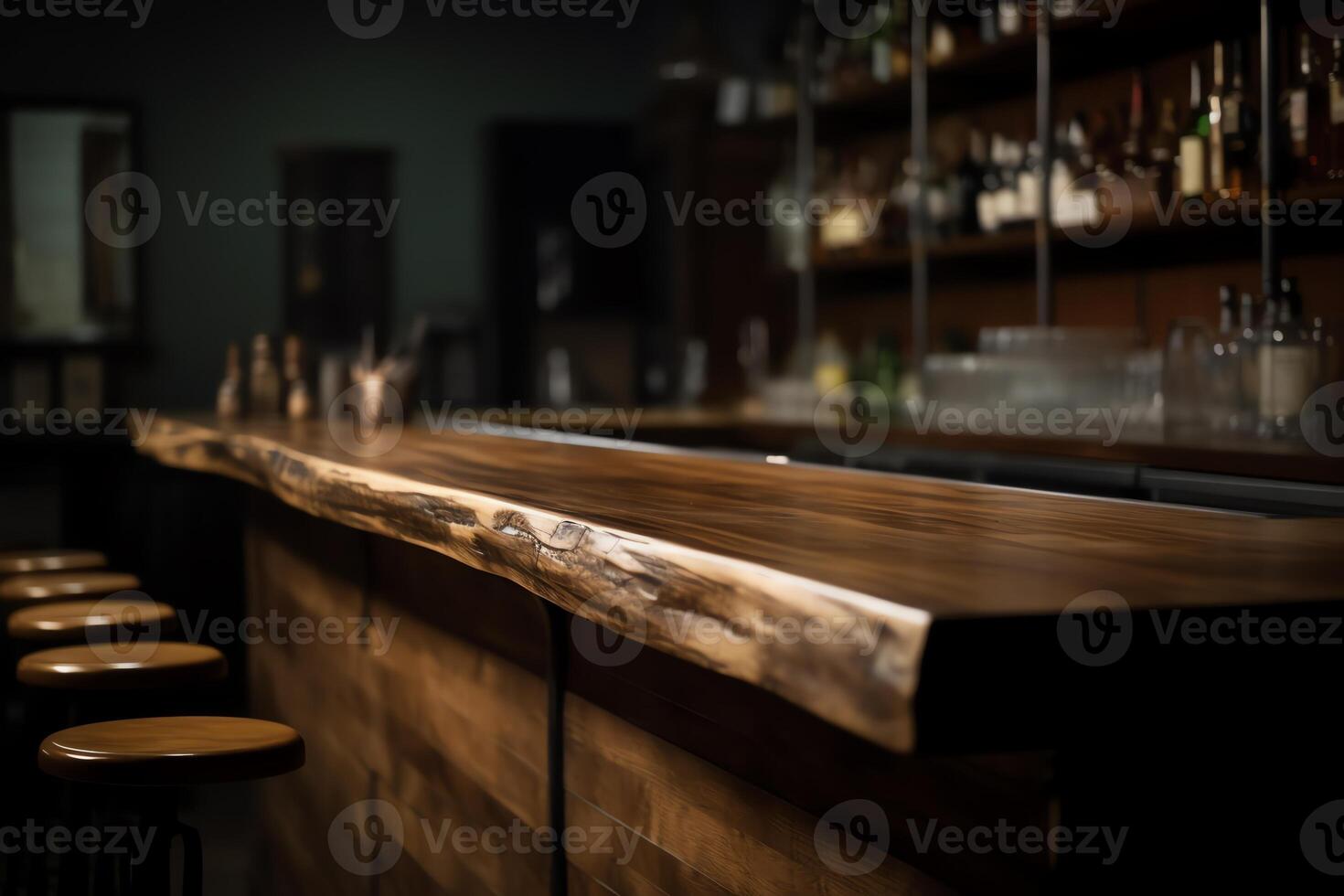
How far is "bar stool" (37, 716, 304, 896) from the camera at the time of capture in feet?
4.85

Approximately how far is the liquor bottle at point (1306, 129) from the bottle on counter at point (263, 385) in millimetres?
2585

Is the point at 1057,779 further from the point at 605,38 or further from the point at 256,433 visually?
the point at 605,38

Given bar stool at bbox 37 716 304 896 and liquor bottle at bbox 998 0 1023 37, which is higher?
liquor bottle at bbox 998 0 1023 37

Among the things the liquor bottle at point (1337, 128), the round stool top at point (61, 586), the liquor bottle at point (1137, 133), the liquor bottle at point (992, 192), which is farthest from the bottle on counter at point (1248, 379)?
the round stool top at point (61, 586)

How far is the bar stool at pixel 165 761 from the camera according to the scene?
148cm

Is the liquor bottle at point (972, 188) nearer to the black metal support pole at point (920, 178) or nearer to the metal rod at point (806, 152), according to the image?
the black metal support pole at point (920, 178)

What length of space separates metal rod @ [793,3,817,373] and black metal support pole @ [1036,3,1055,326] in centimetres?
109

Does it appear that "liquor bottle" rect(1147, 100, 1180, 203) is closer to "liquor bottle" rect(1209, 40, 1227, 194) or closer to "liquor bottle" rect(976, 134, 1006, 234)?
"liquor bottle" rect(1209, 40, 1227, 194)

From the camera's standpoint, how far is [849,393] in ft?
14.4

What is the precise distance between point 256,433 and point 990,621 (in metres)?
2.41

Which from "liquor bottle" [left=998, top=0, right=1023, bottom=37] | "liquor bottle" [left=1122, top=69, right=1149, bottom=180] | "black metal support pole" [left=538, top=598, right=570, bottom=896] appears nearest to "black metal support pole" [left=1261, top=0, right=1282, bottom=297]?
"liquor bottle" [left=1122, top=69, right=1149, bottom=180]

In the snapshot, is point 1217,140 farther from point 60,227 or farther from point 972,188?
point 60,227

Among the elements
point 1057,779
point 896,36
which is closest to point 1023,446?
point 896,36

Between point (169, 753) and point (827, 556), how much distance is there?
903mm
